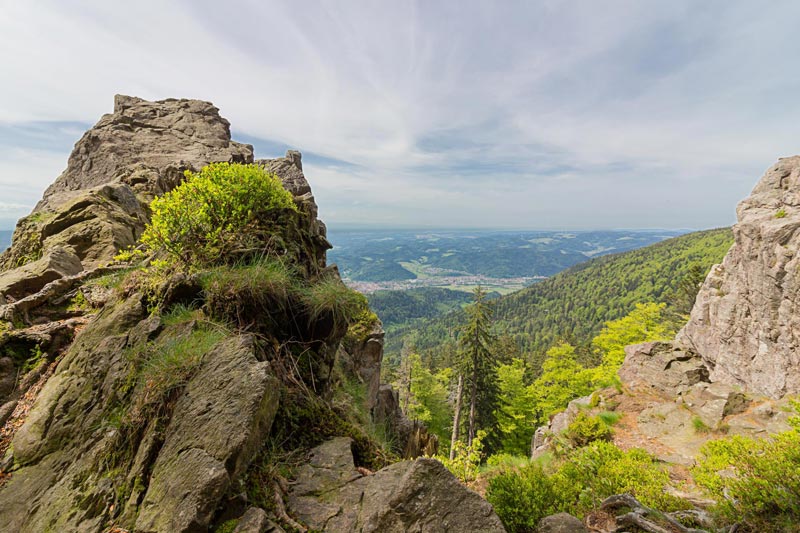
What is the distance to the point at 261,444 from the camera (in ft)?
10.7

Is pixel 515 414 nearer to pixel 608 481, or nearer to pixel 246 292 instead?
pixel 608 481

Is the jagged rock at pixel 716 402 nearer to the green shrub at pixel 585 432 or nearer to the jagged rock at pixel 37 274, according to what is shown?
the green shrub at pixel 585 432

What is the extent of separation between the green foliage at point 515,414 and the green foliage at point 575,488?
27.2m

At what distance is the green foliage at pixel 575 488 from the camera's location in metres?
3.90

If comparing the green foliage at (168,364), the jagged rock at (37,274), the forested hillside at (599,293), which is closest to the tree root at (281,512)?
the green foliage at (168,364)

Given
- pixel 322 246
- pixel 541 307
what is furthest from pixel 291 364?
pixel 541 307

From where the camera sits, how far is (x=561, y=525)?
319cm

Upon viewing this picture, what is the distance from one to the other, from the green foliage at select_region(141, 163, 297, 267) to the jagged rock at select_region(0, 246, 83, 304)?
3154mm

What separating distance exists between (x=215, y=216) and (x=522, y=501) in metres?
6.31

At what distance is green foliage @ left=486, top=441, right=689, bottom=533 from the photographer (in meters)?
3.90

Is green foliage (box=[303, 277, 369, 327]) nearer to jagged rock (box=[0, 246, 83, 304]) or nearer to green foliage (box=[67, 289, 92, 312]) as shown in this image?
green foliage (box=[67, 289, 92, 312])

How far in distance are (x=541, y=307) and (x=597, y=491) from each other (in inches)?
7587

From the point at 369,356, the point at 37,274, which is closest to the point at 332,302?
the point at 37,274

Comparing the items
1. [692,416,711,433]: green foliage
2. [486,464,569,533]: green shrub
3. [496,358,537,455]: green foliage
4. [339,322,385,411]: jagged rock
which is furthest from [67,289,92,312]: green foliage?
[496,358,537,455]: green foliage
